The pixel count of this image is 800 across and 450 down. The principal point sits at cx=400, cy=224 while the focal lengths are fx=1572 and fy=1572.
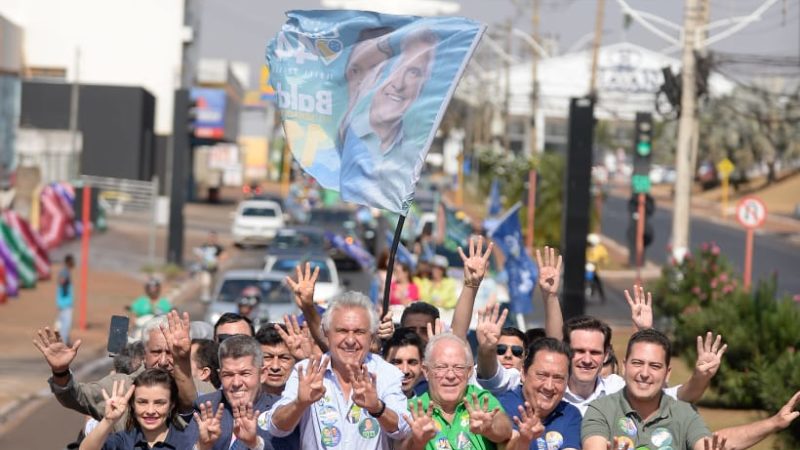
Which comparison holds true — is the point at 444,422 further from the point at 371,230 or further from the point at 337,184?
the point at 371,230

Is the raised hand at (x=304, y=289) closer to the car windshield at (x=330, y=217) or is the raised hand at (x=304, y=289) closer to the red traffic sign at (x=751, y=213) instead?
the red traffic sign at (x=751, y=213)

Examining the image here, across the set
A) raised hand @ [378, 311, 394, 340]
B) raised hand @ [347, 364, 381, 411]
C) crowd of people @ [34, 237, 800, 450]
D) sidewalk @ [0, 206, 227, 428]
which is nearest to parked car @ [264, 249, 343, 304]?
sidewalk @ [0, 206, 227, 428]

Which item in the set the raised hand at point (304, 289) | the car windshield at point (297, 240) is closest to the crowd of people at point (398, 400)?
the raised hand at point (304, 289)

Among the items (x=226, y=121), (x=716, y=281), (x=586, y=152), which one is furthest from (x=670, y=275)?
(x=226, y=121)

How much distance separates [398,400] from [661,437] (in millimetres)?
1192

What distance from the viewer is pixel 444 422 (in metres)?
7.00

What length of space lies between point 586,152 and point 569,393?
11.0 meters

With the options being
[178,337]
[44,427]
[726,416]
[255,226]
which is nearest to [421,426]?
[178,337]

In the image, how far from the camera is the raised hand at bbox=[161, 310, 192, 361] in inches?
290

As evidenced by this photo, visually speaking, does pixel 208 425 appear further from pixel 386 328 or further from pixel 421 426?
pixel 386 328

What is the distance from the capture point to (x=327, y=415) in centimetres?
695

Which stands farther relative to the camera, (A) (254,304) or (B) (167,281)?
(B) (167,281)

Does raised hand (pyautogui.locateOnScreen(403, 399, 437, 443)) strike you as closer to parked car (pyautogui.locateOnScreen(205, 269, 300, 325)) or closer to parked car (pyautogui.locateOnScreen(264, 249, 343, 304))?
parked car (pyautogui.locateOnScreen(205, 269, 300, 325))

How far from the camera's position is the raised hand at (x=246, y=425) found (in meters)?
6.71
